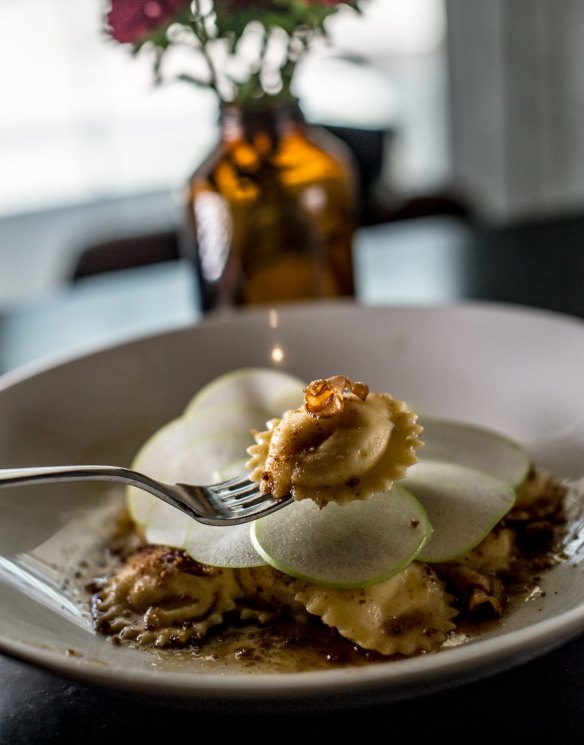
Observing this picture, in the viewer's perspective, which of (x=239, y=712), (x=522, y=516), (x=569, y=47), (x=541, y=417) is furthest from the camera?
(x=569, y=47)

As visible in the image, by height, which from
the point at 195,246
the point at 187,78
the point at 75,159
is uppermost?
the point at 187,78

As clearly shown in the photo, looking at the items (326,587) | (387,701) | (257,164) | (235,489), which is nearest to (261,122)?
(257,164)

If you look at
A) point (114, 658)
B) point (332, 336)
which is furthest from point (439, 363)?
point (114, 658)

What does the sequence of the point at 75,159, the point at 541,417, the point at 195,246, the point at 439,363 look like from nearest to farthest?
1. the point at 541,417
2. the point at 439,363
3. the point at 195,246
4. the point at 75,159

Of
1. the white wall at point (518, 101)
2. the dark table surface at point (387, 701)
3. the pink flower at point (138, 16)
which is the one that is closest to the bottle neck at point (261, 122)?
the pink flower at point (138, 16)

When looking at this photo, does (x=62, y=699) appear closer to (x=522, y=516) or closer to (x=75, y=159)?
(x=522, y=516)

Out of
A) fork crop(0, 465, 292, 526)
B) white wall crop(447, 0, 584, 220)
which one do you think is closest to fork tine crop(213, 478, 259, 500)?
fork crop(0, 465, 292, 526)

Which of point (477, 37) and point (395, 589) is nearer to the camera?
point (395, 589)
